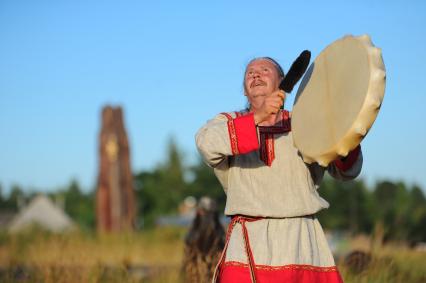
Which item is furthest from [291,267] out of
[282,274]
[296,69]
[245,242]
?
[296,69]

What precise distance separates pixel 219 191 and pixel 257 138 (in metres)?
38.0

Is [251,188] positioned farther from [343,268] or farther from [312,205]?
[343,268]

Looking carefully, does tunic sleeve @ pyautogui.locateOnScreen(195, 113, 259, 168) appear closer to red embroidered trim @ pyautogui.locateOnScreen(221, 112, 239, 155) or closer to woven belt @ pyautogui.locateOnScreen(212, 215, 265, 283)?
red embroidered trim @ pyautogui.locateOnScreen(221, 112, 239, 155)

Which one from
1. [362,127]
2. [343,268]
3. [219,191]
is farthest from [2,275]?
[219,191]

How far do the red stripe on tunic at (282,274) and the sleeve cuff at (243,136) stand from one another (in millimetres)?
574

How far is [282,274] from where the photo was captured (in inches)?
136

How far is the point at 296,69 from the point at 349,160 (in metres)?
0.58

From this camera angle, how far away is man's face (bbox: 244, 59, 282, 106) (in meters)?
3.71

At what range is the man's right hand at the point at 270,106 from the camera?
133 inches

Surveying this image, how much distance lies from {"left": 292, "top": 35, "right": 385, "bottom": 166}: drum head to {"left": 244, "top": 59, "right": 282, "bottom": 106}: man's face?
14cm

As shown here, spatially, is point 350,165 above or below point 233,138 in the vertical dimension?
below

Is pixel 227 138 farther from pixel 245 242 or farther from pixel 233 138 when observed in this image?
pixel 245 242

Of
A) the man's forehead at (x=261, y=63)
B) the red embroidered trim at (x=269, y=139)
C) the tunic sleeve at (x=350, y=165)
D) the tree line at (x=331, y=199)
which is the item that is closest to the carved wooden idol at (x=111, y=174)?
the tree line at (x=331, y=199)

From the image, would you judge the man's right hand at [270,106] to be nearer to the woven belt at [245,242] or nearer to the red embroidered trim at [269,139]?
the red embroidered trim at [269,139]
